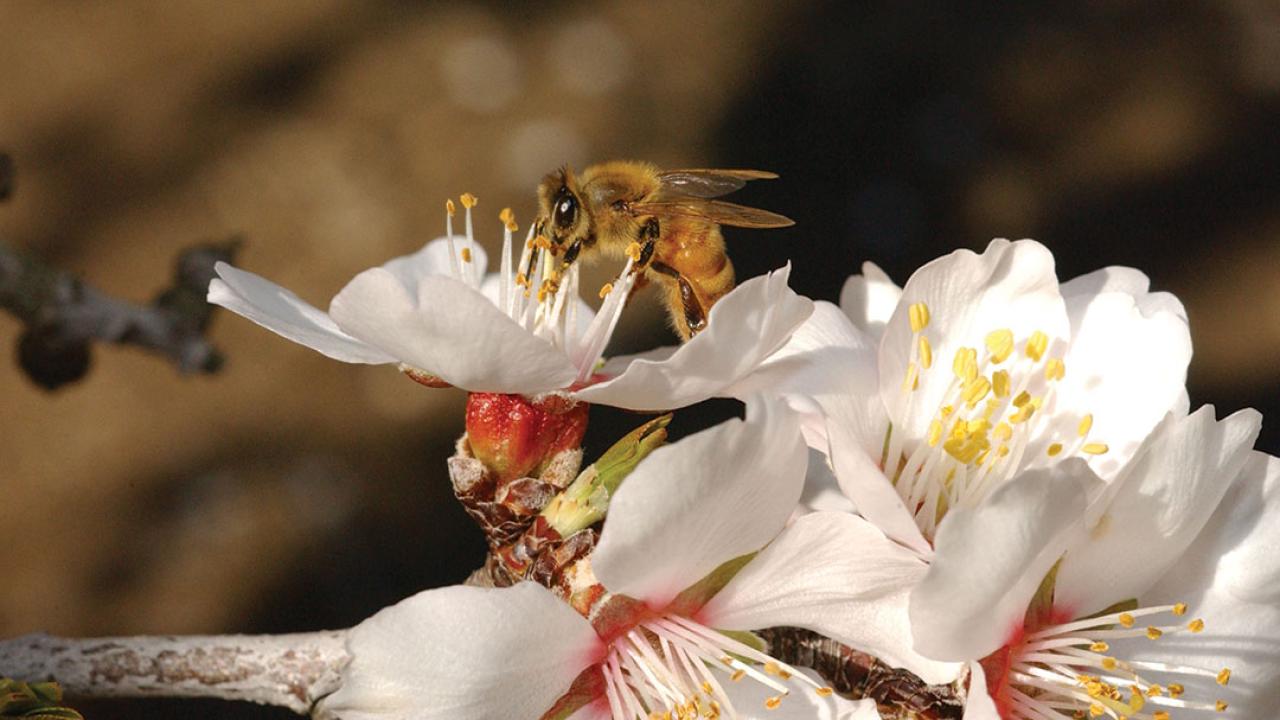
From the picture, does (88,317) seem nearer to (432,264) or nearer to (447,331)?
(432,264)

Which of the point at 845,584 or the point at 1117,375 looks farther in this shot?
the point at 1117,375

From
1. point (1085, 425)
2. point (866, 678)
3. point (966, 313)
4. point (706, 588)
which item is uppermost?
point (966, 313)

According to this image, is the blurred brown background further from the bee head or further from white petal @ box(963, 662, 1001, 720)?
white petal @ box(963, 662, 1001, 720)

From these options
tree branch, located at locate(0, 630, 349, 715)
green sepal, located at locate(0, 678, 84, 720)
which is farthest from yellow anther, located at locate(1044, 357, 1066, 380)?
green sepal, located at locate(0, 678, 84, 720)

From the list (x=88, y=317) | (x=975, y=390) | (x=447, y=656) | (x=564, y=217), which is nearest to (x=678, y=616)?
(x=447, y=656)

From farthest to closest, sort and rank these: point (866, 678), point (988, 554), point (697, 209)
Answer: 1. point (697, 209)
2. point (866, 678)
3. point (988, 554)

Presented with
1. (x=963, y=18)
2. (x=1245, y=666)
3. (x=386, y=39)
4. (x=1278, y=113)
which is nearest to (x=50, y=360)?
(x=1245, y=666)
